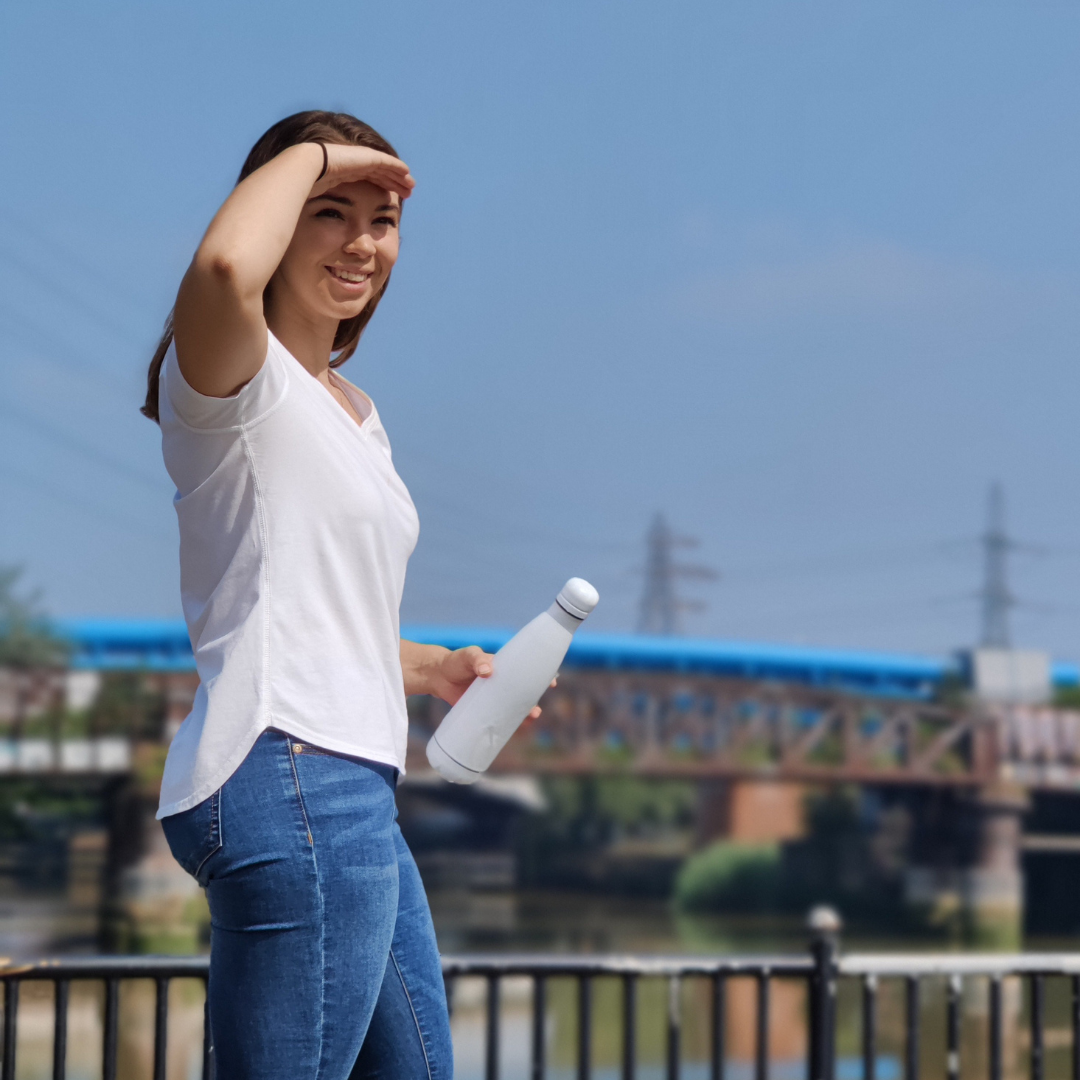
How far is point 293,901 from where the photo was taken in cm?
164

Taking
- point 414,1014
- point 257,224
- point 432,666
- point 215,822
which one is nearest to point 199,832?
point 215,822

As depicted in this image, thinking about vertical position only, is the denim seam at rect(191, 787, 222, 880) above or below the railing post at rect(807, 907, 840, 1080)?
above

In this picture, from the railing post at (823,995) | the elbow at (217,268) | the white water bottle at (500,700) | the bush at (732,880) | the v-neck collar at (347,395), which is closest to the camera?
the elbow at (217,268)

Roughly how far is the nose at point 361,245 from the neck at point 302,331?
10cm

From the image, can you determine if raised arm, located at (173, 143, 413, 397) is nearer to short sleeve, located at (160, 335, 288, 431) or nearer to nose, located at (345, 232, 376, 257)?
short sleeve, located at (160, 335, 288, 431)

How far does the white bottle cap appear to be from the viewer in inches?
81.6

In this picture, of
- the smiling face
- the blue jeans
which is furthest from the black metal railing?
the smiling face

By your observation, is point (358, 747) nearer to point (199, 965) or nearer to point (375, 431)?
point (375, 431)

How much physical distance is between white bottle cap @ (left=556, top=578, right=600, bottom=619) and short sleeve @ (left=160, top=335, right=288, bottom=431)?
568 mm

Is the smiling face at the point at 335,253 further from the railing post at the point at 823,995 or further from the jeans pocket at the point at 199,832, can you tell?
the railing post at the point at 823,995

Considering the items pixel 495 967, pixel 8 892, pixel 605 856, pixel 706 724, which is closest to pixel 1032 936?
pixel 706 724

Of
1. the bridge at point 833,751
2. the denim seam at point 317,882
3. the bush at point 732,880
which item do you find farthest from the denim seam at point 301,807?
the bush at point 732,880

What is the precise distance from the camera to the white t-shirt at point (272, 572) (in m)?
1.66

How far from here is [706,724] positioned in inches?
1563
